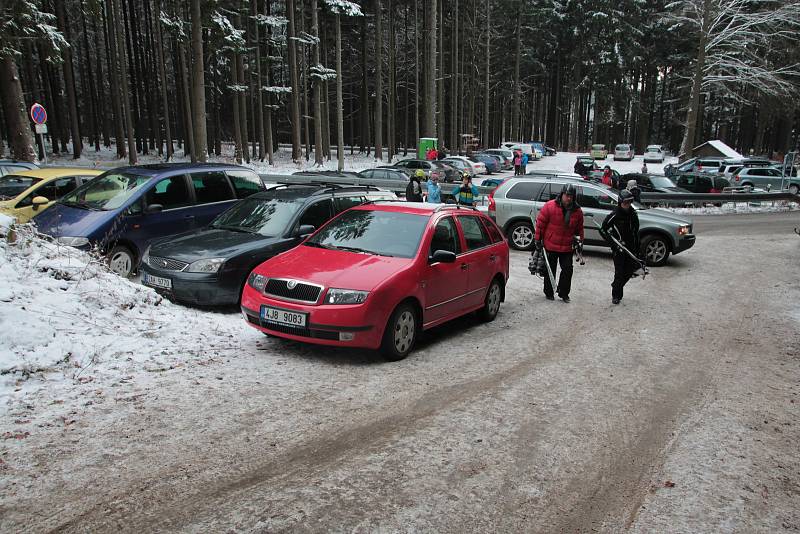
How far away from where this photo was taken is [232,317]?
320 inches

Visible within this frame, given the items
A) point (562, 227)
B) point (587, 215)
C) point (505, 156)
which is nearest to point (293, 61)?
point (505, 156)

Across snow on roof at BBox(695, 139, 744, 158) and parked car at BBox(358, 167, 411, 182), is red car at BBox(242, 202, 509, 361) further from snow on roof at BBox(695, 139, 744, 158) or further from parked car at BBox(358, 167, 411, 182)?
snow on roof at BBox(695, 139, 744, 158)

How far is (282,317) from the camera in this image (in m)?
6.43

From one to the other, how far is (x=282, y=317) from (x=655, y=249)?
11216 mm

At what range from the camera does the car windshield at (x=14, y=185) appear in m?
12.2

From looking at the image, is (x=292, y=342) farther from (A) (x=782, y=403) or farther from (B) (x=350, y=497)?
(A) (x=782, y=403)

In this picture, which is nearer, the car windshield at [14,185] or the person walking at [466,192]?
the car windshield at [14,185]

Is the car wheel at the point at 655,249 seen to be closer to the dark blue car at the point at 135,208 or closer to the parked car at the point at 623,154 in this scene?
the dark blue car at the point at 135,208

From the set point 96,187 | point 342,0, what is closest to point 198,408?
point 96,187

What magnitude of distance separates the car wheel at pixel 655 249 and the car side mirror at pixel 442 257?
9.12 m

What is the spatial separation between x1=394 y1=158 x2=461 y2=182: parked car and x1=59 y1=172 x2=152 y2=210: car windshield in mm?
21226

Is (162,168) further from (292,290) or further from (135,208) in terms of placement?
(292,290)

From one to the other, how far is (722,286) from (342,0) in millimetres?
27435

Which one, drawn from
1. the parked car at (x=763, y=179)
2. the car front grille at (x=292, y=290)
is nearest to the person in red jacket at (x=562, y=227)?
the car front grille at (x=292, y=290)
